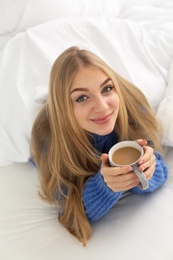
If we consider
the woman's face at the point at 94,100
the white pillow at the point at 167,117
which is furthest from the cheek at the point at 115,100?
the white pillow at the point at 167,117

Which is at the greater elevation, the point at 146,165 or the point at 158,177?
the point at 146,165

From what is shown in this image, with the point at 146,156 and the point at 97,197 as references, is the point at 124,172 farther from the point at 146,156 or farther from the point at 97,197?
the point at 97,197

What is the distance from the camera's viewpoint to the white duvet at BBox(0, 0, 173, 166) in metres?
0.99

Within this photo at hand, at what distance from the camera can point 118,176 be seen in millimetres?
684

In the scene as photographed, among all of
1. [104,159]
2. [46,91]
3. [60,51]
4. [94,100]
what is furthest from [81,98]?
[60,51]

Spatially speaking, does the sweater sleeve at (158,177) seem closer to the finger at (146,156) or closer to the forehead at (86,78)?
the finger at (146,156)

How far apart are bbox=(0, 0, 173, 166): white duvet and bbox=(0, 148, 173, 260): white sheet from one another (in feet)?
0.52

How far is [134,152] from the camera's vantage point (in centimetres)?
70

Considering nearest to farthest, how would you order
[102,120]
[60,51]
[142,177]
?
[142,177] → [102,120] → [60,51]

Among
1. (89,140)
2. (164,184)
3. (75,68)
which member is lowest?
(164,184)

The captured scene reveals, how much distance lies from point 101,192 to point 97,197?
0.7 inches

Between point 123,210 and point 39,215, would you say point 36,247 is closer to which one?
point 39,215

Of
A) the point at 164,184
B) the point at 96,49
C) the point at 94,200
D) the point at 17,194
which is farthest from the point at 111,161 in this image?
the point at 96,49

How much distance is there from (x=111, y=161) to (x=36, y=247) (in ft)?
1.02
